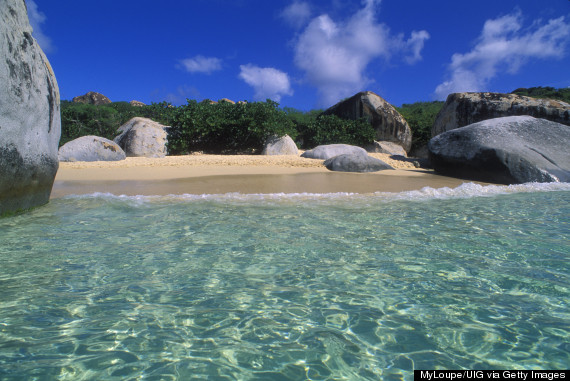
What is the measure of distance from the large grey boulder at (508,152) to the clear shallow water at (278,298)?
5.32m

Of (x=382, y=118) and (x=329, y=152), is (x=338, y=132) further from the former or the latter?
(x=329, y=152)

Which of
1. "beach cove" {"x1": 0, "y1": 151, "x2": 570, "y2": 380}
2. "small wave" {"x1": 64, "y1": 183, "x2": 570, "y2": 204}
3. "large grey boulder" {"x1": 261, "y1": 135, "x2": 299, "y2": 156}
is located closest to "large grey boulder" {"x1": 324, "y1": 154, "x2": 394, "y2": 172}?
"small wave" {"x1": 64, "y1": 183, "x2": 570, "y2": 204}

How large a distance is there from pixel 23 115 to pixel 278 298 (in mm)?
4405

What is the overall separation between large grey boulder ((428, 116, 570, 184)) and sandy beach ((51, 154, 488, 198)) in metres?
0.80

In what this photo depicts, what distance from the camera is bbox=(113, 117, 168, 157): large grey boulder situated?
14367 mm

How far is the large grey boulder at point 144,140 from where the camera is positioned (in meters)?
14.4

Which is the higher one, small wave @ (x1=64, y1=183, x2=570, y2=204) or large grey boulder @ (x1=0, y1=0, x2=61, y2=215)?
large grey boulder @ (x1=0, y1=0, x2=61, y2=215)

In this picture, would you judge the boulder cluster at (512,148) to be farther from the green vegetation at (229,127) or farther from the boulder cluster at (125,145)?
the boulder cluster at (125,145)

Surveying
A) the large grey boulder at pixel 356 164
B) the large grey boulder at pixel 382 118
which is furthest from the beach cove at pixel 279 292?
the large grey boulder at pixel 382 118

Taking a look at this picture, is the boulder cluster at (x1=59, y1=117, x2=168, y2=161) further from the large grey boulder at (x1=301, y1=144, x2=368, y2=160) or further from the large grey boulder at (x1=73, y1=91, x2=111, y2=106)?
the large grey boulder at (x1=73, y1=91, x2=111, y2=106)

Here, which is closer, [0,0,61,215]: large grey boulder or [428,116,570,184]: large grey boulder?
[0,0,61,215]: large grey boulder

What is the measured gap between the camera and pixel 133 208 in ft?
18.0

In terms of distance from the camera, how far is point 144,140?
14.5 metres

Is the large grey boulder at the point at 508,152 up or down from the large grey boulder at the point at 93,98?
down
